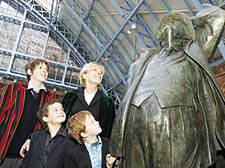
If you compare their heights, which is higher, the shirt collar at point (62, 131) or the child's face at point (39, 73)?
the child's face at point (39, 73)

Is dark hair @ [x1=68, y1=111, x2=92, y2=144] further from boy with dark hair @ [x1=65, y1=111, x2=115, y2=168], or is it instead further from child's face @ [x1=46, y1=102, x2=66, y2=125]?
child's face @ [x1=46, y1=102, x2=66, y2=125]

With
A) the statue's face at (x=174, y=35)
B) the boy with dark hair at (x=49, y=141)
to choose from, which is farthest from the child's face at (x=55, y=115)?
the statue's face at (x=174, y=35)

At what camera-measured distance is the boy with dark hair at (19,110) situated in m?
1.90

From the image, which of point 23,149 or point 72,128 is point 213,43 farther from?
point 23,149

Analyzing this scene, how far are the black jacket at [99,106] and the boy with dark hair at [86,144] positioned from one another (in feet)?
0.53

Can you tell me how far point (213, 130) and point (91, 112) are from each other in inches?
39.8

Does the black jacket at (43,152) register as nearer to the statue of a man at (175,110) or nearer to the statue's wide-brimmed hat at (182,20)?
the statue of a man at (175,110)

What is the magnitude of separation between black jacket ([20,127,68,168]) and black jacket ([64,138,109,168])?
59 millimetres

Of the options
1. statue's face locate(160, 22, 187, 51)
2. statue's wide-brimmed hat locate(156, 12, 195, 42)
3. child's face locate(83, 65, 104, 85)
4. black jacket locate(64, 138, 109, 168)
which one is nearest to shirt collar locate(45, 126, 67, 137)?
black jacket locate(64, 138, 109, 168)

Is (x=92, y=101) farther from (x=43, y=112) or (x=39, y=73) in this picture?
(x=39, y=73)

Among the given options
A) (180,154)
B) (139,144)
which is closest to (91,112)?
(139,144)

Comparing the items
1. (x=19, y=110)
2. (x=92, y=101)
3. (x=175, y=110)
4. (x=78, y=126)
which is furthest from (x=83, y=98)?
(x=175, y=110)

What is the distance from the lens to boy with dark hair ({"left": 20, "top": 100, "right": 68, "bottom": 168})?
1764mm

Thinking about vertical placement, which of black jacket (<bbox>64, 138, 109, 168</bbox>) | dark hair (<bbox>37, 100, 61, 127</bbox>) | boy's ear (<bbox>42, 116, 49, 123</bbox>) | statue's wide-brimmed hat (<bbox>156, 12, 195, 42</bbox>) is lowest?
black jacket (<bbox>64, 138, 109, 168</bbox>)
